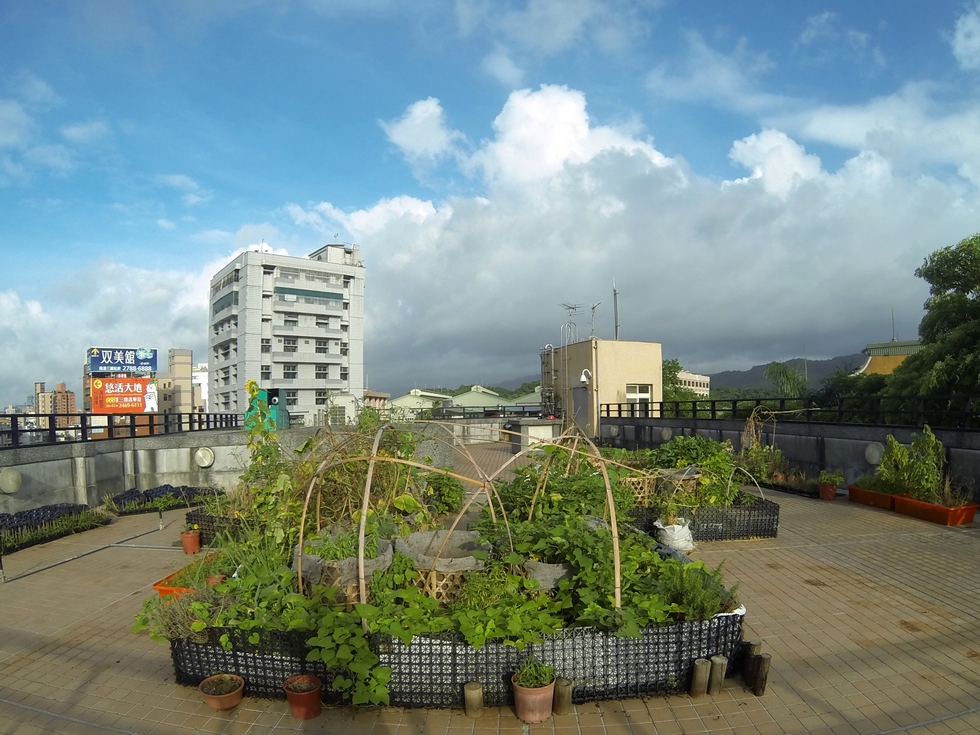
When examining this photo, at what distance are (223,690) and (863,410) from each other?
11895 mm

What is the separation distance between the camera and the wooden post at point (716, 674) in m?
4.12

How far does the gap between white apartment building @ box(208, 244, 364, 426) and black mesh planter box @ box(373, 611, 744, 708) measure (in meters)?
50.8

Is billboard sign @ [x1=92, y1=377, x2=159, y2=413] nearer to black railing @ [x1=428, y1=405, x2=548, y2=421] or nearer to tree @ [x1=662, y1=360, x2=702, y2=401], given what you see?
black railing @ [x1=428, y1=405, x2=548, y2=421]

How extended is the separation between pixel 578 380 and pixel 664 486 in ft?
69.0

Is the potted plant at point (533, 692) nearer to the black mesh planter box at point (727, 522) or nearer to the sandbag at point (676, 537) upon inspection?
the sandbag at point (676, 537)

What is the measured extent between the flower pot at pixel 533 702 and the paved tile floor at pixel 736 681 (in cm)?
9

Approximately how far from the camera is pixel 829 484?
37.5 ft

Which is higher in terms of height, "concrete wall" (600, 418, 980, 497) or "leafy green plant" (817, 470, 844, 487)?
"concrete wall" (600, 418, 980, 497)

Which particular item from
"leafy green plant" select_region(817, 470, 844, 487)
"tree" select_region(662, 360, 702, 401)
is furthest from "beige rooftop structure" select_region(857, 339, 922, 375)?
"leafy green plant" select_region(817, 470, 844, 487)

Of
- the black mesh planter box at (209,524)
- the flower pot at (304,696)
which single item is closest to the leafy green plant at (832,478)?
the black mesh planter box at (209,524)

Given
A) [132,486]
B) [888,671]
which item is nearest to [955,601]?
[888,671]

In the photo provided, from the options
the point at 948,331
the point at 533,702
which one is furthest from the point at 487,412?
the point at 533,702

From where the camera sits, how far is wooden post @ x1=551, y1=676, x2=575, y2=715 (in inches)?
153

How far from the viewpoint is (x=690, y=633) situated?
4.18 meters
